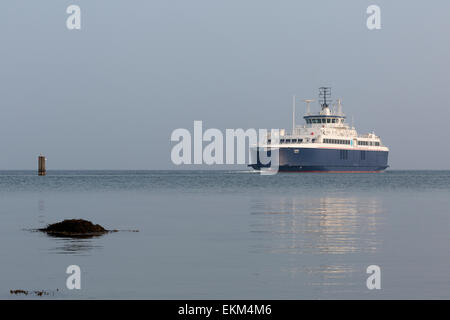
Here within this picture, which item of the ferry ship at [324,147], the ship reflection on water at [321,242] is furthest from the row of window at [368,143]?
the ship reflection on water at [321,242]

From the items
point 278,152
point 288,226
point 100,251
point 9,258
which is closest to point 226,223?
point 288,226

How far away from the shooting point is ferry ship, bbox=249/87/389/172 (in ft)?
483

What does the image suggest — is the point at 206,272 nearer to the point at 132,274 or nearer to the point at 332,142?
the point at 132,274

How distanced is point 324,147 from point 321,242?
128m

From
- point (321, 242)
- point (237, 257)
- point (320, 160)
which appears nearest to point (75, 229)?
point (237, 257)

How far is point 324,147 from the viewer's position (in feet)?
490

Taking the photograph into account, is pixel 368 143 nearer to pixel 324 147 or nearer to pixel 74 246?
pixel 324 147

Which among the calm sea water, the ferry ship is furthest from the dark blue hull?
the calm sea water

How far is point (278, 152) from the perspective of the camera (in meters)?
148

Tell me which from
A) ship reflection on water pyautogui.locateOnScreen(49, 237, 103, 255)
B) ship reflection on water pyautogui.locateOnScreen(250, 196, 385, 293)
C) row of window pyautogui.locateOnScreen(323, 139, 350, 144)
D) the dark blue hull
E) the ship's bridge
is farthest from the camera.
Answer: the ship's bridge

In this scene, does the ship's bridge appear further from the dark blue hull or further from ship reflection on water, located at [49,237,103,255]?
ship reflection on water, located at [49,237,103,255]

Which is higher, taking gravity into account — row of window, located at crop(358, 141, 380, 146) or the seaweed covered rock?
row of window, located at crop(358, 141, 380, 146)
